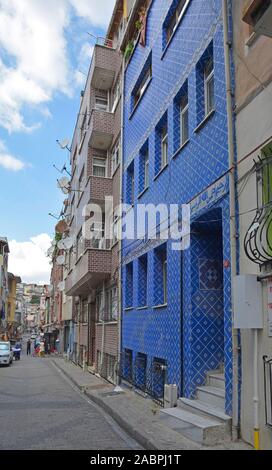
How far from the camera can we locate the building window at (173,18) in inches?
486

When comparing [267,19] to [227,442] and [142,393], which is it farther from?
[142,393]

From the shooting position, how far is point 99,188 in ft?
65.0

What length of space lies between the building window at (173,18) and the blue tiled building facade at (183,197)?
3 centimetres

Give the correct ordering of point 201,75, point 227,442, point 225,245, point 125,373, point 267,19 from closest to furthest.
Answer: point 267,19
point 227,442
point 225,245
point 201,75
point 125,373

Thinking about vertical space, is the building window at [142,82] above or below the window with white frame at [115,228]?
above

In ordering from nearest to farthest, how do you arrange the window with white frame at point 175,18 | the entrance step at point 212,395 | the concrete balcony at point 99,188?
the entrance step at point 212,395 < the window with white frame at point 175,18 < the concrete balcony at point 99,188

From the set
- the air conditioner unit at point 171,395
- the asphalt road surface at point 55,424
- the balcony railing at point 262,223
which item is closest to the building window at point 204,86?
the balcony railing at point 262,223

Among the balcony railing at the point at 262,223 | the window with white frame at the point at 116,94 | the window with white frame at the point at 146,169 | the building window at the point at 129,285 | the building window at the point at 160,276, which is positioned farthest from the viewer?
the window with white frame at the point at 116,94

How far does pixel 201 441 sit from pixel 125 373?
868 cm

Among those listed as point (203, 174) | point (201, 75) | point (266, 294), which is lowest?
point (266, 294)

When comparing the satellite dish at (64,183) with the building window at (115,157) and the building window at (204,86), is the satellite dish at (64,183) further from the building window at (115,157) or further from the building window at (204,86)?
the building window at (204,86)

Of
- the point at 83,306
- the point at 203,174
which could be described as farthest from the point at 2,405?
the point at 83,306

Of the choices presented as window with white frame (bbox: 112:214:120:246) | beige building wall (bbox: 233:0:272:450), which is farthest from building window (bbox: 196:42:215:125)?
window with white frame (bbox: 112:214:120:246)

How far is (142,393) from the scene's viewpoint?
12961 millimetres
